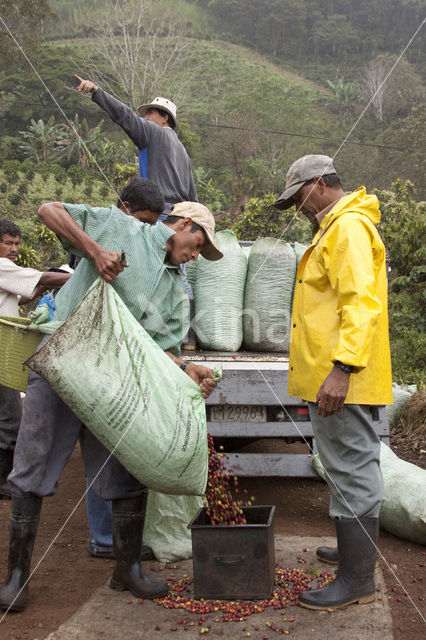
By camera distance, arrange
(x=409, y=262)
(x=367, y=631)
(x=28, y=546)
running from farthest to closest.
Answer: (x=409, y=262)
(x=28, y=546)
(x=367, y=631)

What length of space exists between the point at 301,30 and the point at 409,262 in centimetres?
7088

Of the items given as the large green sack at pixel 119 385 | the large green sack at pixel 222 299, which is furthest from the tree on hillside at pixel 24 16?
the large green sack at pixel 119 385

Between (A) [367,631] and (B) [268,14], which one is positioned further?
(B) [268,14]

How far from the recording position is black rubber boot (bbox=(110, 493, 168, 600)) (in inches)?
103

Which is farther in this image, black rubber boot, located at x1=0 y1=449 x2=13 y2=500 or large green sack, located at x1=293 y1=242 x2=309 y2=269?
large green sack, located at x1=293 y1=242 x2=309 y2=269

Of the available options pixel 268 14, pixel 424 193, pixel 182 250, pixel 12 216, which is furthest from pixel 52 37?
pixel 182 250

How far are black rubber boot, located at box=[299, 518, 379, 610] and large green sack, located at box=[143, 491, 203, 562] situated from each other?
75cm

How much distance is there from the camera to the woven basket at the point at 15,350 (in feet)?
9.30

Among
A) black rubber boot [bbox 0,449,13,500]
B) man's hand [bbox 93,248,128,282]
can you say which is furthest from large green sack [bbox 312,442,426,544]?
black rubber boot [bbox 0,449,13,500]

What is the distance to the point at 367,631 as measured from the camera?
2350mm

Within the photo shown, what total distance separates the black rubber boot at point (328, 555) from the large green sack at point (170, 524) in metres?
0.60

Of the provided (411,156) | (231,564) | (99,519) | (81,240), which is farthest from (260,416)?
(411,156)

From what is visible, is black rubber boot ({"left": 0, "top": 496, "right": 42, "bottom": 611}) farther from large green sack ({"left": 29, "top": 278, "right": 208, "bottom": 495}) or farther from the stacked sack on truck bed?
the stacked sack on truck bed

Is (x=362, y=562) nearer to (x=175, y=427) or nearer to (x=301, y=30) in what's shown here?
(x=175, y=427)
